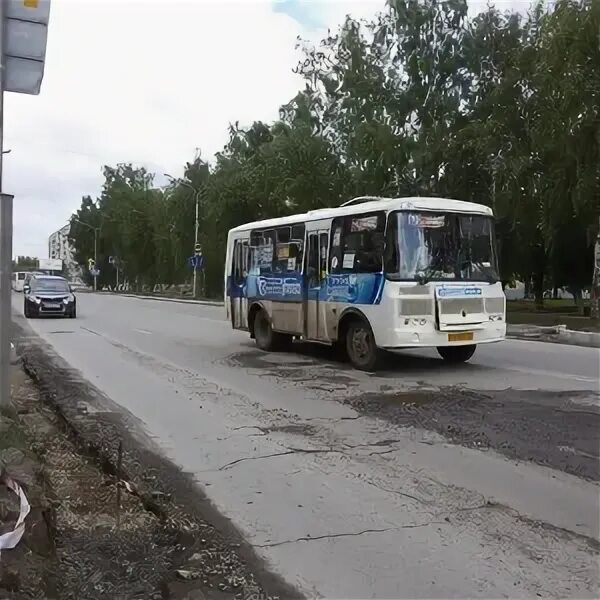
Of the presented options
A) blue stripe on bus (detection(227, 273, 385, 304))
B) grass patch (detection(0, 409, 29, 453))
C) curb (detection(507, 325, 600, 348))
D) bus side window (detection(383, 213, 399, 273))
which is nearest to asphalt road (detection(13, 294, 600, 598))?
blue stripe on bus (detection(227, 273, 385, 304))

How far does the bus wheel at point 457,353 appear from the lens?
13.0 metres

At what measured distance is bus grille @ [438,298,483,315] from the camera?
11.5 m

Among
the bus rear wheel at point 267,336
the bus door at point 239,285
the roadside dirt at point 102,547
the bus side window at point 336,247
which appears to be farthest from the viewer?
the bus door at point 239,285

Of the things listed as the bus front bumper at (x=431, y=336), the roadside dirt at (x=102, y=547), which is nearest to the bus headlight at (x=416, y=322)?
the bus front bumper at (x=431, y=336)

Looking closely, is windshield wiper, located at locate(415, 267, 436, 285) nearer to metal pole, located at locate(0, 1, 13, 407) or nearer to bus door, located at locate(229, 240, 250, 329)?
bus door, located at locate(229, 240, 250, 329)

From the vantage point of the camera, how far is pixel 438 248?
38.3 ft

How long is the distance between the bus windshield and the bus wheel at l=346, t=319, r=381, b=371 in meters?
1.17

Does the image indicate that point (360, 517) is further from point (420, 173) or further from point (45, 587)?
point (420, 173)

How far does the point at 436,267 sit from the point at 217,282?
4524 centimetres

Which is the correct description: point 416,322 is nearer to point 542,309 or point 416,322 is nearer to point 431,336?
point 431,336

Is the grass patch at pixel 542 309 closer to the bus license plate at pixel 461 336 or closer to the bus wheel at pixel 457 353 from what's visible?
the bus wheel at pixel 457 353

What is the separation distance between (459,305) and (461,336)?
0.50 metres

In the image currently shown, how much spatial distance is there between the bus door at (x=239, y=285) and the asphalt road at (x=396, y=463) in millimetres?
3418

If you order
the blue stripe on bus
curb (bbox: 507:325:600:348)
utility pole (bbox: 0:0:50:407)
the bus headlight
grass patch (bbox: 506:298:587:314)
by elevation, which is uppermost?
utility pole (bbox: 0:0:50:407)
